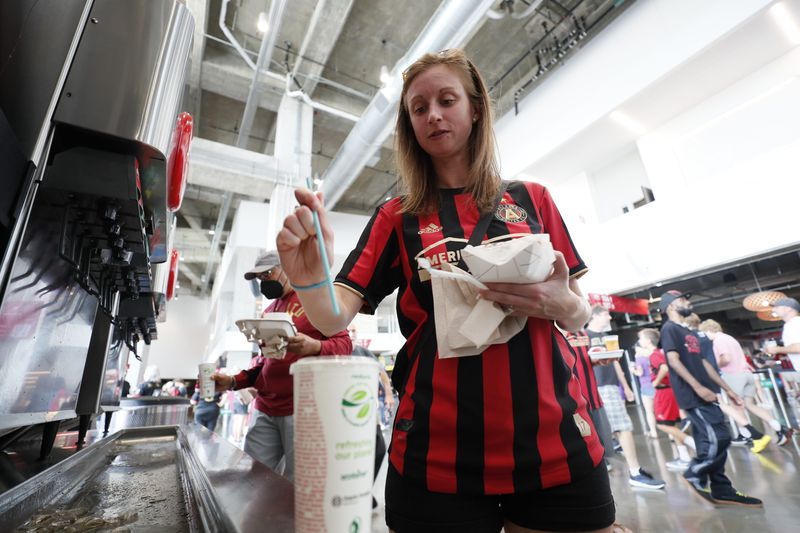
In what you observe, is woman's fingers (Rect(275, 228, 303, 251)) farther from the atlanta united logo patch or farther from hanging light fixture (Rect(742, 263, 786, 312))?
hanging light fixture (Rect(742, 263, 786, 312))

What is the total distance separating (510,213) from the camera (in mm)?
972

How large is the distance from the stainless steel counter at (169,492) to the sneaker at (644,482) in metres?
3.52

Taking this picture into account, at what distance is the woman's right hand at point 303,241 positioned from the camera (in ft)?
1.85

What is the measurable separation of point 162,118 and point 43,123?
23 cm

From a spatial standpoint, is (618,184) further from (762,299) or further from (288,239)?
(288,239)

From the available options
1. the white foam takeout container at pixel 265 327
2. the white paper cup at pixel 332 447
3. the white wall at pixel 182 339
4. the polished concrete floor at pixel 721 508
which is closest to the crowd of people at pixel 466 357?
the white paper cup at pixel 332 447

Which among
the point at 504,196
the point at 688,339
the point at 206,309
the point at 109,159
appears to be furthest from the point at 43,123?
the point at 206,309

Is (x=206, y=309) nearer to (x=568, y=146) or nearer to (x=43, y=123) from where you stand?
(x=568, y=146)

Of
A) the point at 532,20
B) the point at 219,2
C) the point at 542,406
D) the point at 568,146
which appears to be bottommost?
the point at 542,406

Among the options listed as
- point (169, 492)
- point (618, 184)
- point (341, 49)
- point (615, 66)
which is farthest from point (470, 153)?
point (341, 49)

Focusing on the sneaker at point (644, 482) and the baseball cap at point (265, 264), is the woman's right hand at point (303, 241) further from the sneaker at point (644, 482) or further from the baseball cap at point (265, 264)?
the sneaker at point (644, 482)

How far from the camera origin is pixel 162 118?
0.99m

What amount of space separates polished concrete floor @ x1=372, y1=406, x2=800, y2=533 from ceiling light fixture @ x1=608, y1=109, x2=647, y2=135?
4548 millimetres

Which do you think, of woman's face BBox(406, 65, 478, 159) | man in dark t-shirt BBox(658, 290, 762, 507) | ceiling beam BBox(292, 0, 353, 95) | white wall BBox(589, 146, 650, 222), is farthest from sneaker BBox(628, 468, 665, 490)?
ceiling beam BBox(292, 0, 353, 95)
